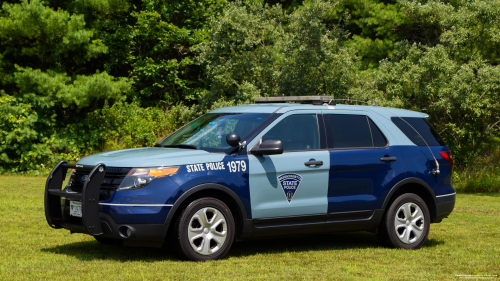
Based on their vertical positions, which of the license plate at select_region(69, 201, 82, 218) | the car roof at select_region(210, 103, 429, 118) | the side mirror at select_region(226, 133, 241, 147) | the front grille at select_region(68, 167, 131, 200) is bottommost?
the license plate at select_region(69, 201, 82, 218)

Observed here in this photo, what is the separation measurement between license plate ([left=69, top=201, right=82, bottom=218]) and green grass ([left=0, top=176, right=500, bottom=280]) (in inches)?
19.0

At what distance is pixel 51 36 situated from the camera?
66.6 feet

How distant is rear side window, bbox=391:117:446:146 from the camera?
823 centimetres

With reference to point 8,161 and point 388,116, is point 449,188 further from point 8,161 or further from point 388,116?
point 8,161

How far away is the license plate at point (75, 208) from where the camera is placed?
6656mm

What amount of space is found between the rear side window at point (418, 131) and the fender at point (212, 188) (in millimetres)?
2641

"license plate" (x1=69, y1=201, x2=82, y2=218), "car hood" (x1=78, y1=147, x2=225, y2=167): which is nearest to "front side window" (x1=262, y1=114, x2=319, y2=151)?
"car hood" (x1=78, y1=147, x2=225, y2=167)

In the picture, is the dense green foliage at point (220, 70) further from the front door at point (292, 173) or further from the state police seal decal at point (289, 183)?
the state police seal decal at point (289, 183)

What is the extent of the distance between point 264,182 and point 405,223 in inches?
87.8

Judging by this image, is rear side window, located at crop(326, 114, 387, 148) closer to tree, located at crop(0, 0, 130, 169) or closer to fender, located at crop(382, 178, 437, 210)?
fender, located at crop(382, 178, 437, 210)

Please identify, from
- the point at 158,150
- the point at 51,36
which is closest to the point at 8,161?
the point at 51,36

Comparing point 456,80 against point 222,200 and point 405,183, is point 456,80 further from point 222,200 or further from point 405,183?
point 222,200

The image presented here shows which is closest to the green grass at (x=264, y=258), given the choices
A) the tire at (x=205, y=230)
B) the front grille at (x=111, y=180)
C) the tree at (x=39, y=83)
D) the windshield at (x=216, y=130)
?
the tire at (x=205, y=230)

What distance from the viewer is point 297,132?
7.41m
